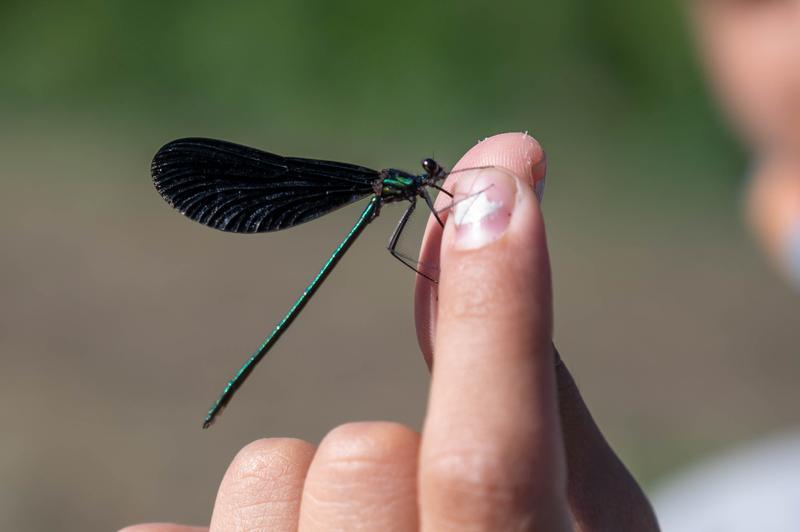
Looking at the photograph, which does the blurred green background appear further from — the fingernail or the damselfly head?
the fingernail

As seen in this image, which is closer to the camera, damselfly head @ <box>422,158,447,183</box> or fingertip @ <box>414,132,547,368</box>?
fingertip @ <box>414,132,547,368</box>

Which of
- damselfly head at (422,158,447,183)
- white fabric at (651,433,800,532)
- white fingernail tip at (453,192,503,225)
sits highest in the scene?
damselfly head at (422,158,447,183)

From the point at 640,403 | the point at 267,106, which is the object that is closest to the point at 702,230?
the point at 640,403

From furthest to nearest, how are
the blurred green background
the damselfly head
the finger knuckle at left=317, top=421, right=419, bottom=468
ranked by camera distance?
the blurred green background → the damselfly head → the finger knuckle at left=317, top=421, right=419, bottom=468

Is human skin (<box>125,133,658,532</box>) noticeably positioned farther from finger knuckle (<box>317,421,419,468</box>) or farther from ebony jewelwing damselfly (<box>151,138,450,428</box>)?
ebony jewelwing damselfly (<box>151,138,450,428</box>)

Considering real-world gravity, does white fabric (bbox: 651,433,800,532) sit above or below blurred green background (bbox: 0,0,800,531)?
below

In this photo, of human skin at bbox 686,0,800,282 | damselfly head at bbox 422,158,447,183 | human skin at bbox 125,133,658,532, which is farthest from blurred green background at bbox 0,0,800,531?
human skin at bbox 125,133,658,532

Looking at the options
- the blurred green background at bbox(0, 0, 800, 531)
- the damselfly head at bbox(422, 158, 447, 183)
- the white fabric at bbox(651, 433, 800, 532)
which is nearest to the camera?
the damselfly head at bbox(422, 158, 447, 183)
